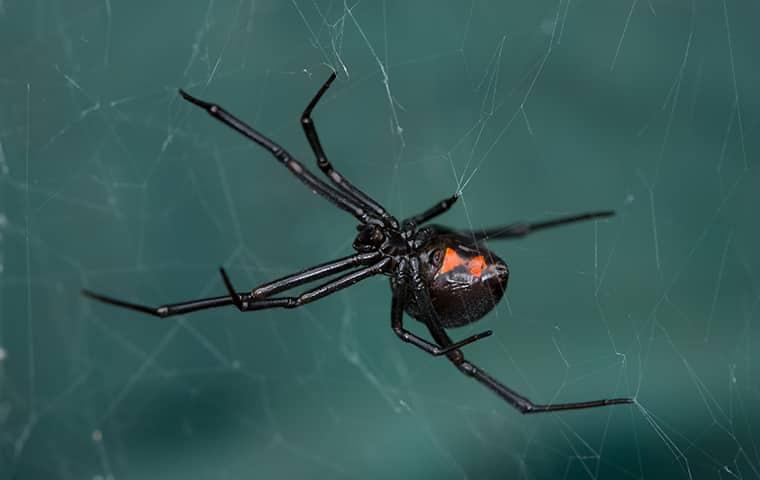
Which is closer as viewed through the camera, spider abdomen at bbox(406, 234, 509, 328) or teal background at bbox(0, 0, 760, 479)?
spider abdomen at bbox(406, 234, 509, 328)

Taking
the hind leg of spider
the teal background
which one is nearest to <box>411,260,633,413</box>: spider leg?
the hind leg of spider

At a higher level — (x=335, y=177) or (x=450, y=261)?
(x=335, y=177)

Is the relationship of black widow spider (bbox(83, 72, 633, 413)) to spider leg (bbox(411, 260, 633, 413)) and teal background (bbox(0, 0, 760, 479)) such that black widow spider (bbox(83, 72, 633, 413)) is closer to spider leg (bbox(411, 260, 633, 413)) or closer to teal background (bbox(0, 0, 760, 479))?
spider leg (bbox(411, 260, 633, 413))

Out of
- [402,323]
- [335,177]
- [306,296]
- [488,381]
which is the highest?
[335,177]

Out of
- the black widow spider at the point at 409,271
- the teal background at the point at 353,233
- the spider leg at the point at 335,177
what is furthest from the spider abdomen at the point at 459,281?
the teal background at the point at 353,233

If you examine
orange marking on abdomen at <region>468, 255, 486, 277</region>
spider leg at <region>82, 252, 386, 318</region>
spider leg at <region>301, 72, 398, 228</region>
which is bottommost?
orange marking on abdomen at <region>468, 255, 486, 277</region>

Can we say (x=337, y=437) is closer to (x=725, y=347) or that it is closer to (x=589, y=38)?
(x=725, y=347)

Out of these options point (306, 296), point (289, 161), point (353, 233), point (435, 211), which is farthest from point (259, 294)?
point (353, 233)

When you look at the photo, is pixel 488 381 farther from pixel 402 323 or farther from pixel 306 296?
pixel 306 296
